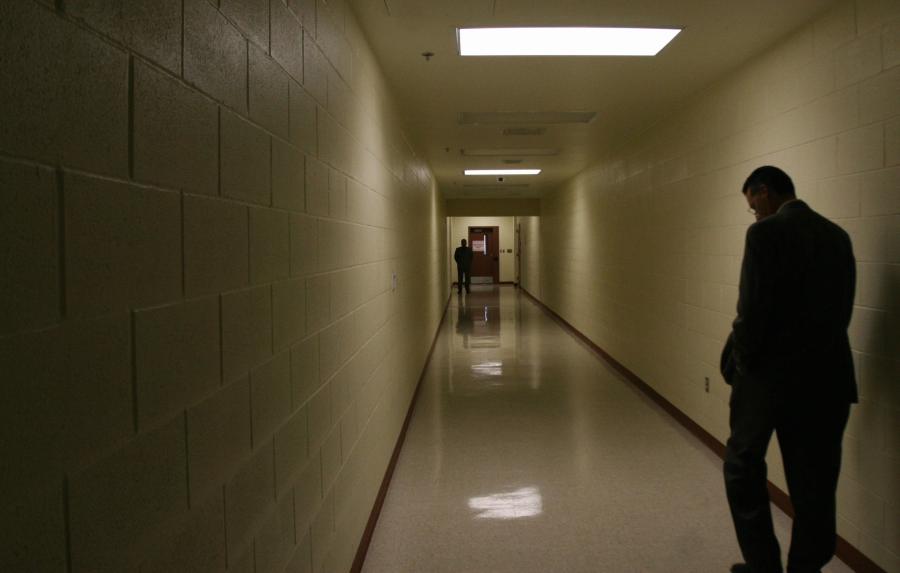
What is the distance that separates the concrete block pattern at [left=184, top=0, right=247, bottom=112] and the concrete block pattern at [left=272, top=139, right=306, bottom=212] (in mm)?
217

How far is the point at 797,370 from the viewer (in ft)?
6.50

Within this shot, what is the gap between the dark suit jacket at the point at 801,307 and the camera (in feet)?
→ 6.48

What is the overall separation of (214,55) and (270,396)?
0.78 m

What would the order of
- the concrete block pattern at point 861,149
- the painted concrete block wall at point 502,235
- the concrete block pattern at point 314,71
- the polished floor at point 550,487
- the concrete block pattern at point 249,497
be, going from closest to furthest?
1. the concrete block pattern at point 249,497
2. the concrete block pattern at point 314,71
3. the concrete block pattern at point 861,149
4. the polished floor at point 550,487
5. the painted concrete block wall at point 502,235

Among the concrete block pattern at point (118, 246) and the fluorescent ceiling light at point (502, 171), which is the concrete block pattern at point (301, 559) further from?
the fluorescent ceiling light at point (502, 171)

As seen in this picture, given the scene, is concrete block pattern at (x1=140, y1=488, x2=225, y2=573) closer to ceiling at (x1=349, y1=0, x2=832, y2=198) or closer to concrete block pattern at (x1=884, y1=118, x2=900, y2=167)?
ceiling at (x1=349, y1=0, x2=832, y2=198)

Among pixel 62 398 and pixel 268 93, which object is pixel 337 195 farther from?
pixel 62 398

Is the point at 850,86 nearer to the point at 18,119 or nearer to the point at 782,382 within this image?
the point at 782,382

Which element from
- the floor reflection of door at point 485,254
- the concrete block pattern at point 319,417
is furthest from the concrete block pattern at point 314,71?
the floor reflection of door at point 485,254

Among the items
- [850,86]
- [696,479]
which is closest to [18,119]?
[850,86]

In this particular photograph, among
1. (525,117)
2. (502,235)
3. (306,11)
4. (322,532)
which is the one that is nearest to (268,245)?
(306,11)

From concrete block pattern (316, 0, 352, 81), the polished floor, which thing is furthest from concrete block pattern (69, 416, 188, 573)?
the polished floor

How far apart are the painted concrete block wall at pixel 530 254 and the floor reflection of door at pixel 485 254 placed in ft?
5.80

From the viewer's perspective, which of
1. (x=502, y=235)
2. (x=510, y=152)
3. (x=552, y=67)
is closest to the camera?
(x=552, y=67)
